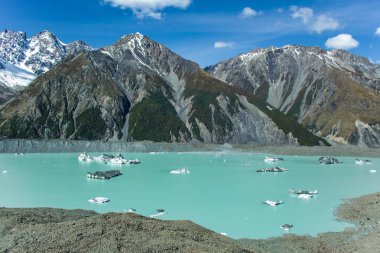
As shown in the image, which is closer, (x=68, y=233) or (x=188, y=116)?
(x=68, y=233)

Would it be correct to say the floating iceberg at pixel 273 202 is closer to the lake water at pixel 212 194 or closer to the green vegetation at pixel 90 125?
the lake water at pixel 212 194

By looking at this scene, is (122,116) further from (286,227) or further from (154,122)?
(286,227)

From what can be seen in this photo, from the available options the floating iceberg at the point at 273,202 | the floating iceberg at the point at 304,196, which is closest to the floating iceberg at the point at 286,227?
the floating iceberg at the point at 273,202

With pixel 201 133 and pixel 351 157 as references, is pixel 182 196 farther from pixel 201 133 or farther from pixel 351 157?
pixel 201 133

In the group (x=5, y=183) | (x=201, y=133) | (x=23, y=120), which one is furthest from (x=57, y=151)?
(x=5, y=183)

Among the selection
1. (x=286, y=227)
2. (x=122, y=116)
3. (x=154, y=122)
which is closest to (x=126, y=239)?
(x=286, y=227)
